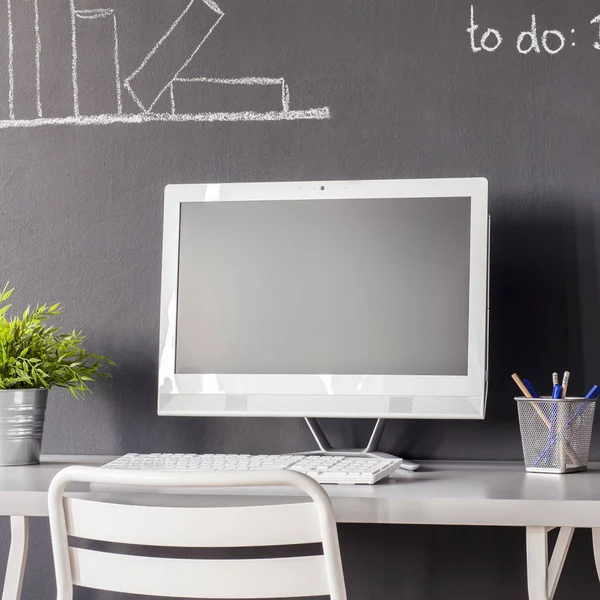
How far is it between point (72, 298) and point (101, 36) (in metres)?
0.60

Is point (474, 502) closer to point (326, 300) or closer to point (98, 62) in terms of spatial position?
point (326, 300)

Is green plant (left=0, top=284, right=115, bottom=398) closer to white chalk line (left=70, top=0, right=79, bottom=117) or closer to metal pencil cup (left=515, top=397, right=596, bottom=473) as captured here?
white chalk line (left=70, top=0, right=79, bottom=117)

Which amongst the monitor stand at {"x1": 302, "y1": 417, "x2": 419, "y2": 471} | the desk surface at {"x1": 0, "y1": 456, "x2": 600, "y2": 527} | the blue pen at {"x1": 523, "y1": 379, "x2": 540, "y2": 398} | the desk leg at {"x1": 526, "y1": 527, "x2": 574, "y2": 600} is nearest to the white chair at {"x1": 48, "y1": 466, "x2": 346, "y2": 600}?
the desk surface at {"x1": 0, "y1": 456, "x2": 600, "y2": 527}

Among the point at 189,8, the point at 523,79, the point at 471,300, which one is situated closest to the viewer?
the point at 471,300

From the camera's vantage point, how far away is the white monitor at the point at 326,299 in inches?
61.4

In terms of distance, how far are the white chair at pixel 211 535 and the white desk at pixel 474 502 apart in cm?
18

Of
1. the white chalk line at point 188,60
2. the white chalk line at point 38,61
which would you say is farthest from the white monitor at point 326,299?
the white chalk line at point 38,61

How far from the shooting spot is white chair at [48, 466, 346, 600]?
3.32 ft

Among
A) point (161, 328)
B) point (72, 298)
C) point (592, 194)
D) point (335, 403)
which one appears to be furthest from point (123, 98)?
point (592, 194)

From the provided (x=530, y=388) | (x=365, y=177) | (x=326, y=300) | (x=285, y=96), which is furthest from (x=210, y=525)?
(x=285, y=96)

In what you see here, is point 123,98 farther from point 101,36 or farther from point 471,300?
point 471,300

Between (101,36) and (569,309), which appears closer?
(569,309)

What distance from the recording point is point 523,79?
1.79 metres

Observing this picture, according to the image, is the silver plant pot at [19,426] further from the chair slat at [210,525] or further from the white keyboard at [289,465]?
the chair slat at [210,525]
